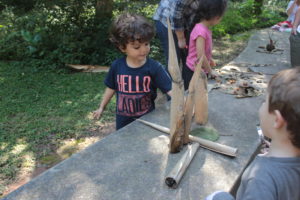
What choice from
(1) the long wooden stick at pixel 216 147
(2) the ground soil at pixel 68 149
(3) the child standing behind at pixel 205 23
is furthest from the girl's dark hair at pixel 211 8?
(2) the ground soil at pixel 68 149

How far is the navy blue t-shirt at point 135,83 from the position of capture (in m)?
2.17

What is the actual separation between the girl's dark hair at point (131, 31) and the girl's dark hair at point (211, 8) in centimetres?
86

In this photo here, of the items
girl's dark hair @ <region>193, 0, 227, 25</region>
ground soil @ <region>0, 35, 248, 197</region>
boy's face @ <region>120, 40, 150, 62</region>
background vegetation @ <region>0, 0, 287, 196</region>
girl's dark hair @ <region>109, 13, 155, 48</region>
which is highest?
girl's dark hair @ <region>193, 0, 227, 25</region>

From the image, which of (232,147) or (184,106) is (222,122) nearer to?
(232,147)

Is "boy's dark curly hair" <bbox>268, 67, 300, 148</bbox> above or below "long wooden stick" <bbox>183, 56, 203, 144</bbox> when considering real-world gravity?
above

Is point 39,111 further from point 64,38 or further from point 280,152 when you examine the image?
point 280,152

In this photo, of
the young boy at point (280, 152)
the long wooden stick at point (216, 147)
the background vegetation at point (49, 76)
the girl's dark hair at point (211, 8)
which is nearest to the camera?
the young boy at point (280, 152)

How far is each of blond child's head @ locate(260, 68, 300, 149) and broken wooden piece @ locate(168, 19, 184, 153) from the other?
2.47 feet

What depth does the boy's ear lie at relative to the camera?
3.60 feet

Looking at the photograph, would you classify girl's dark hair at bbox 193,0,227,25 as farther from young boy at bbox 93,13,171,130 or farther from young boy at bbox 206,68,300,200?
young boy at bbox 206,68,300,200

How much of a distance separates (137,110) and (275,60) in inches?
136

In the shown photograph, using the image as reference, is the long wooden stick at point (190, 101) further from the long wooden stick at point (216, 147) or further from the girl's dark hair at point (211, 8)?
the girl's dark hair at point (211, 8)

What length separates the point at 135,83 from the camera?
7.16ft

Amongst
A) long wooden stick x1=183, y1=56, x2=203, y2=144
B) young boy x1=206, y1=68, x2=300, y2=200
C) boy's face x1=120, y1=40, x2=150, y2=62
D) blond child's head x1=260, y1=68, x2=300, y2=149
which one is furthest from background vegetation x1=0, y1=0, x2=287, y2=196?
blond child's head x1=260, y1=68, x2=300, y2=149
